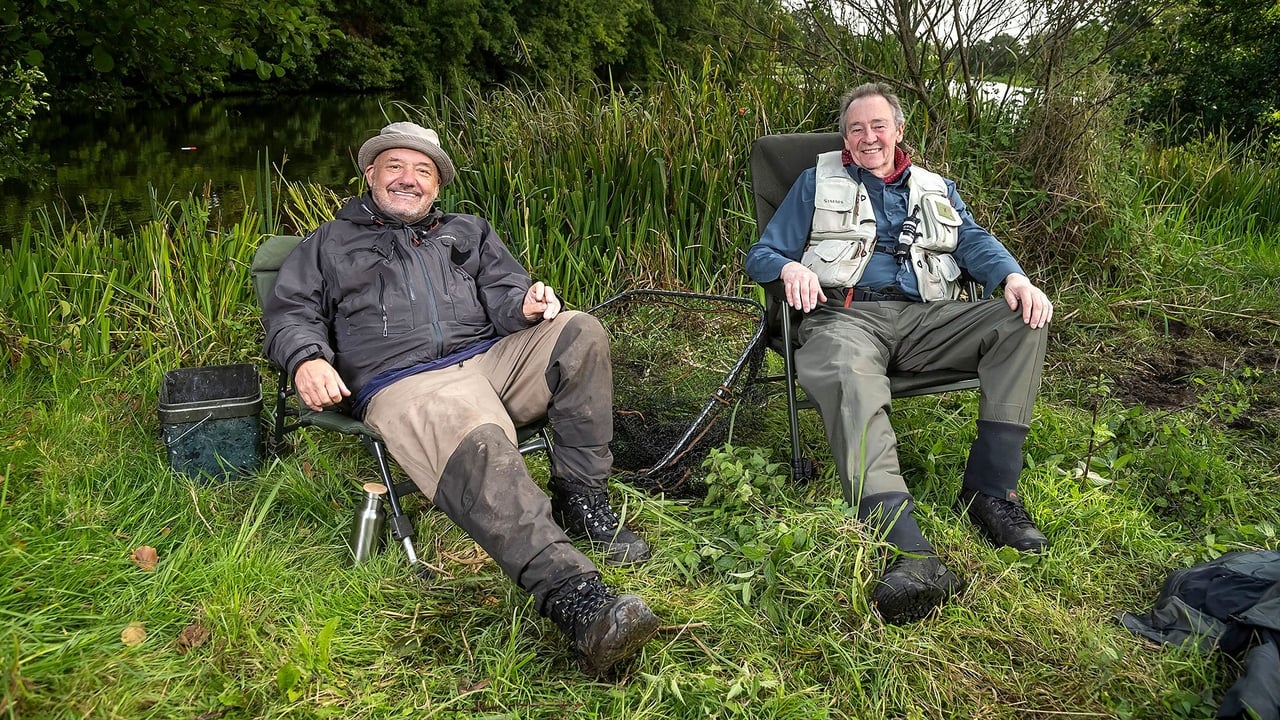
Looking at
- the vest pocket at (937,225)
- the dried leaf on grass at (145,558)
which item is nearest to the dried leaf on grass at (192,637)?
the dried leaf on grass at (145,558)

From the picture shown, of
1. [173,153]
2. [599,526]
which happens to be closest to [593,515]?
[599,526]

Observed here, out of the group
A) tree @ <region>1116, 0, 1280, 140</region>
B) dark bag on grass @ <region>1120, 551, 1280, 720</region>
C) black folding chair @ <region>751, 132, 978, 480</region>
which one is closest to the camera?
dark bag on grass @ <region>1120, 551, 1280, 720</region>

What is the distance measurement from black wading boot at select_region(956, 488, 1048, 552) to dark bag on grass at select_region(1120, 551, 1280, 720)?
0.31 meters

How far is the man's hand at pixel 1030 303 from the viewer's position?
2.71 m

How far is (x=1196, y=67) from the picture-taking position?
12.2 m

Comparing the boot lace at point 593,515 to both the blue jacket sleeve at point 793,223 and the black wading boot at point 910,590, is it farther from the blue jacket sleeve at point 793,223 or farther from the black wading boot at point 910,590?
the blue jacket sleeve at point 793,223

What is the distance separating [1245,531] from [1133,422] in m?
0.63

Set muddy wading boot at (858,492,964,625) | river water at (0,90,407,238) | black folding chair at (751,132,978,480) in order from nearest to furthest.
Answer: muddy wading boot at (858,492,964,625) → black folding chair at (751,132,978,480) → river water at (0,90,407,238)

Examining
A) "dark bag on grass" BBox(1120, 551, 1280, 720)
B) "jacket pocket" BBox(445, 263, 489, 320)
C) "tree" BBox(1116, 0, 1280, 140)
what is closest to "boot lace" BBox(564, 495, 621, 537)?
"jacket pocket" BBox(445, 263, 489, 320)

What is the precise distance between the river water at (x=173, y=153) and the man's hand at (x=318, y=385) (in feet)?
16.5

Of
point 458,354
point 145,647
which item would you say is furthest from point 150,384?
point 145,647

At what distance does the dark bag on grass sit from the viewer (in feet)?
5.88

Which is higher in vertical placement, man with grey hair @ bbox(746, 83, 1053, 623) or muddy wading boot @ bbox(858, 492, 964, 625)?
man with grey hair @ bbox(746, 83, 1053, 623)

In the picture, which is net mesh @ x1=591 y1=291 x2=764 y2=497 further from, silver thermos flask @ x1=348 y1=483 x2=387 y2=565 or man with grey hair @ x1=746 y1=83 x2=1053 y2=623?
silver thermos flask @ x1=348 y1=483 x2=387 y2=565
